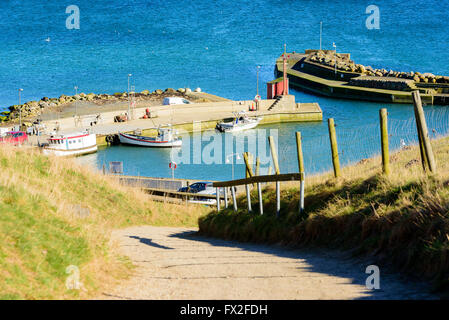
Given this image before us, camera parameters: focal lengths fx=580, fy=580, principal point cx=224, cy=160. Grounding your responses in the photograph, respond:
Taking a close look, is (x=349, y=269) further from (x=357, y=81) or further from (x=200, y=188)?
(x=357, y=81)

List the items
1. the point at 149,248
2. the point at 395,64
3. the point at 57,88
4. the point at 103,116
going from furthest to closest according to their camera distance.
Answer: the point at 395,64 < the point at 57,88 < the point at 103,116 < the point at 149,248

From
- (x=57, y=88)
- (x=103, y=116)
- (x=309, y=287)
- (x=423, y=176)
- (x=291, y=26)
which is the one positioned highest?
(x=291, y=26)

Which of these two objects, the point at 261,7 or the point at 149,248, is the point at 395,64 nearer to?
the point at 261,7

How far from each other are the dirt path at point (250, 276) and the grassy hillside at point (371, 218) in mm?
411

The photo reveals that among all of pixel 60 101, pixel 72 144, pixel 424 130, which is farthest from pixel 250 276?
pixel 60 101

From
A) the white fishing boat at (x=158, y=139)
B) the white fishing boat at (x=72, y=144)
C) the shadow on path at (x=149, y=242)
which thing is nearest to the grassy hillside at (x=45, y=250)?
the shadow on path at (x=149, y=242)

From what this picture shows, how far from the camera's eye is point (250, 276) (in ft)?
29.9

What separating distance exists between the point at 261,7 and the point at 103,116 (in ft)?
412

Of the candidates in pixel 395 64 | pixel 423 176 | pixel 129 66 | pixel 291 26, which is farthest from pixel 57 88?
pixel 423 176

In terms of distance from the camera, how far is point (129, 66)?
5709 inches

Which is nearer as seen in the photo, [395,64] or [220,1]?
[395,64]

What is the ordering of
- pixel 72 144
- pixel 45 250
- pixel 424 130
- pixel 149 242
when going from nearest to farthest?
pixel 45 250, pixel 424 130, pixel 149 242, pixel 72 144

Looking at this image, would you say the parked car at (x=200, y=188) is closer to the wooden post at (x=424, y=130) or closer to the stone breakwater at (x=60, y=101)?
the wooden post at (x=424, y=130)

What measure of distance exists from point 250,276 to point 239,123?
7080 centimetres
